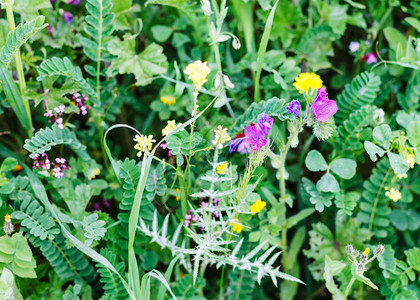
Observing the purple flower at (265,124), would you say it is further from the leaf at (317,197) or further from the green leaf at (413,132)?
the green leaf at (413,132)

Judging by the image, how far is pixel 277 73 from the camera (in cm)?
142

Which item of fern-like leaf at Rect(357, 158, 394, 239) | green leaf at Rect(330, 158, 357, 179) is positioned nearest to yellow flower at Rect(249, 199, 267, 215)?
green leaf at Rect(330, 158, 357, 179)

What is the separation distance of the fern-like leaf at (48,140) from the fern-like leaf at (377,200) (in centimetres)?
88

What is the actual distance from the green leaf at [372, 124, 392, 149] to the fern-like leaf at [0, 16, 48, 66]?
89cm

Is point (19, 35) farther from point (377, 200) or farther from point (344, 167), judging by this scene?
point (377, 200)

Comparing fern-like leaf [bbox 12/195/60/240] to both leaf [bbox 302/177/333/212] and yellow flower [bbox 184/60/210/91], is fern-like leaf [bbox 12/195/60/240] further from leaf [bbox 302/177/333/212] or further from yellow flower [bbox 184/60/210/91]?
leaf [bbox 302/177/333/212]

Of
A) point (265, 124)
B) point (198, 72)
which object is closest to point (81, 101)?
point (198, 72)

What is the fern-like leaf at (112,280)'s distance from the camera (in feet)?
3.97

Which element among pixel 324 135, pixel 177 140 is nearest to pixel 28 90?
pixel 177 140

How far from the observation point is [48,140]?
1.26 metres

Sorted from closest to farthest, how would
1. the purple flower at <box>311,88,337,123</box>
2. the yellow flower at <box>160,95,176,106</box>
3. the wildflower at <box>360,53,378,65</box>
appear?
the purple flower at <box>311,88,337,123</box>, the yellow flower at <box>160,95,176,106</box>, the wildflower at <box>360,53,378,65</box>

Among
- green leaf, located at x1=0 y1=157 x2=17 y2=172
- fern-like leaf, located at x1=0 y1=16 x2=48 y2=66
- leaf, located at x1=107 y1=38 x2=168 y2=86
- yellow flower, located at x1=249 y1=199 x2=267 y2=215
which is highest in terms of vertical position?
fern-like leaf, located at x1=0 y1=16 x2=48 y2=66

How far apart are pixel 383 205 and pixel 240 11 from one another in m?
0.78

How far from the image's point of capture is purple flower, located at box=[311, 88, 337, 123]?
1.07 metres
